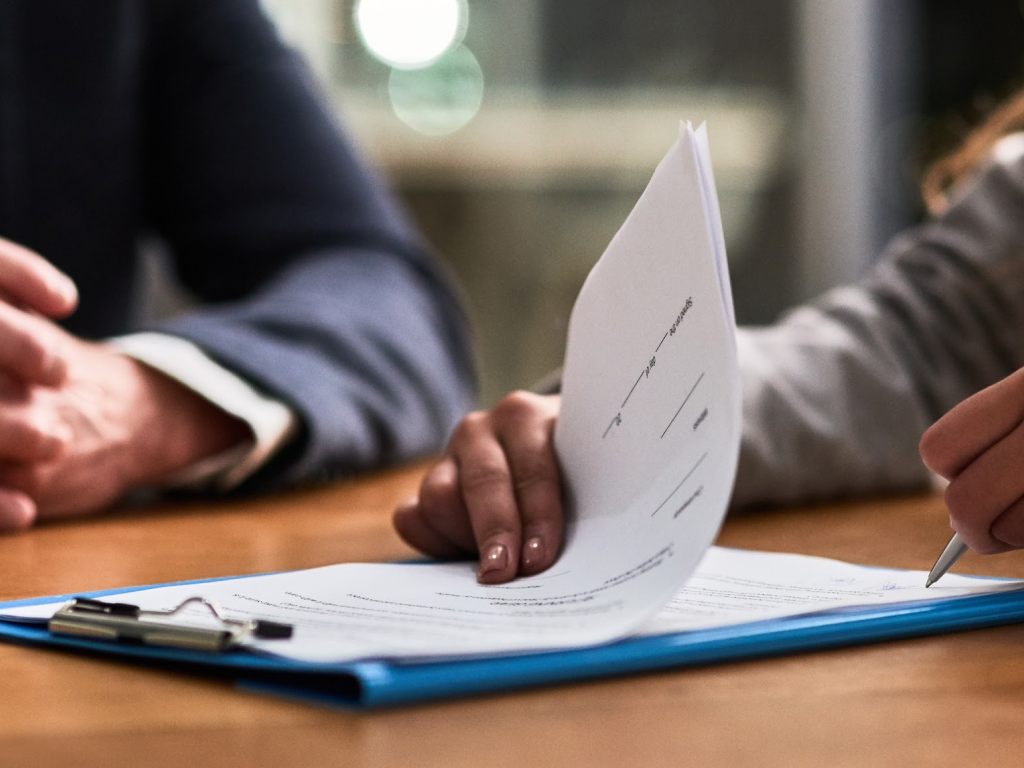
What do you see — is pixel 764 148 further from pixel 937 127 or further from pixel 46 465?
pixel 46 465

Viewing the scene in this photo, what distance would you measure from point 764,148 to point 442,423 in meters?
1.85

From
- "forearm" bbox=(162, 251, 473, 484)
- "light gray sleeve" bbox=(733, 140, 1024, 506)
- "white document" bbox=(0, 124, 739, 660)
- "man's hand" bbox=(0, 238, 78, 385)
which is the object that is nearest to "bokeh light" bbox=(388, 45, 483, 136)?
"forearm" bbox=(162, 251, 473, 484)

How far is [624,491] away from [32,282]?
0.37 metres

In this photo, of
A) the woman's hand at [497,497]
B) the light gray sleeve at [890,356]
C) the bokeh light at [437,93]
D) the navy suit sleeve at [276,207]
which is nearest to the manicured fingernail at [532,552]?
the woman's hand at [497,497]

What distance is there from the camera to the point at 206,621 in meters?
0.30

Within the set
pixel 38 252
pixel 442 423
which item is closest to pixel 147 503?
pixel 442 423

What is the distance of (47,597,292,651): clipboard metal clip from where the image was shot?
0.93 ft

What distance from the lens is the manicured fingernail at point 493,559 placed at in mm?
383

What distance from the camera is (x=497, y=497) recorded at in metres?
0.43

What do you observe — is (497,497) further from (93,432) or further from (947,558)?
(93,432)

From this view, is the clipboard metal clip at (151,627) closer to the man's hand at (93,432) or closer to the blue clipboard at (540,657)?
the blue clipboard at (540,657)

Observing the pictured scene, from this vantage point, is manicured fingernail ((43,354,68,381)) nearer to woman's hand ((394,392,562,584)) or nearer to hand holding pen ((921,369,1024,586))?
woman's hand ((394,392,562,584))

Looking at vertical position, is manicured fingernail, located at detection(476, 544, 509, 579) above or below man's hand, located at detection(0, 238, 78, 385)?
below

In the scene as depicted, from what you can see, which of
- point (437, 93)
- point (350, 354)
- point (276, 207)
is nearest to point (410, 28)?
point (437, 93)
